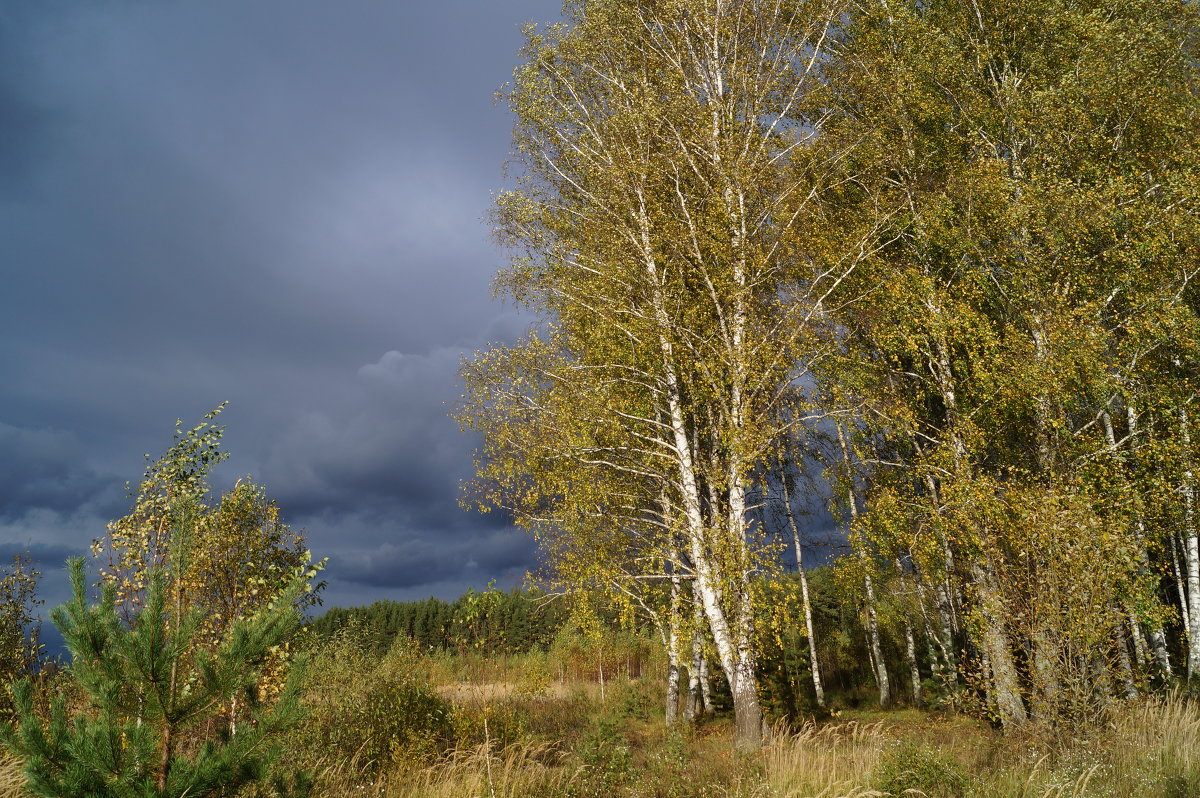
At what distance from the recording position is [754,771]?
7281mm

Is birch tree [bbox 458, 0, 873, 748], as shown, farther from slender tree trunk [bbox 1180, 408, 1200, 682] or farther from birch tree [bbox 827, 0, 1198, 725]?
slender tree trunk [bbox 1180, 408, 1200, 682]

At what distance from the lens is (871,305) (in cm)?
1372

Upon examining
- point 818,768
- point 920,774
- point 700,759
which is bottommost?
point 700,759

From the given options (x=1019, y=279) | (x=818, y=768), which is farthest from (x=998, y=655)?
(x=1019, y=279)

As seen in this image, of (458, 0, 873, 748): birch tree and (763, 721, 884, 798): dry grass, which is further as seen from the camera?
(458, 0, 873, 748): birch tree

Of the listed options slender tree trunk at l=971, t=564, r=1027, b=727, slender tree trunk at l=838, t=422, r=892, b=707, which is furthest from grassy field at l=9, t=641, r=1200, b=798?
slender tree trunk at l=838, t=422, r=892, b=707

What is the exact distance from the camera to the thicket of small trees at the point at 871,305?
10797mm

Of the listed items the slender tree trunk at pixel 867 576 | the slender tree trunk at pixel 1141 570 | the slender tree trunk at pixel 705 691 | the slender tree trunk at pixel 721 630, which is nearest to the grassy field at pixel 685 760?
the slender tree trunk at pixel 721 630

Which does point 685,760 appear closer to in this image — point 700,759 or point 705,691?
point 700,759

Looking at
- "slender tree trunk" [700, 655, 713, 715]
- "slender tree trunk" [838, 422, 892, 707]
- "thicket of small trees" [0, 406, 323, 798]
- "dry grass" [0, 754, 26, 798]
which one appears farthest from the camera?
"slender tree trunk" [700, 655, 713, 715]

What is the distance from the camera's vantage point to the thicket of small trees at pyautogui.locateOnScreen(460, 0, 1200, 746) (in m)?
10.8

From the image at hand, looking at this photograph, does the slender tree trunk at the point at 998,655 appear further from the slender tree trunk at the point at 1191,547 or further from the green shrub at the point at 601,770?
the green shrub at the point at 601,770

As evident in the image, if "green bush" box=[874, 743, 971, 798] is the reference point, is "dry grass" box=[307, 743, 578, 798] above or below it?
above

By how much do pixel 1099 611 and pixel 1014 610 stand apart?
1.00m
